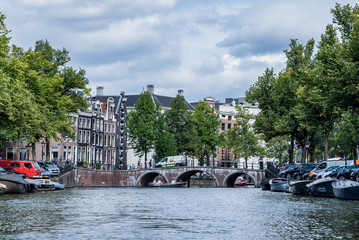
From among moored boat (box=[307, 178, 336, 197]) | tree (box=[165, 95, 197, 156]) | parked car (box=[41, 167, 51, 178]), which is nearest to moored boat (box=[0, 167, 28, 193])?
parked car (box=[41, 167, 51, 178])

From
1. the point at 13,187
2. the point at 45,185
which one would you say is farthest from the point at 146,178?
the point at 13,187

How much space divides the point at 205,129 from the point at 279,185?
37.2 meters

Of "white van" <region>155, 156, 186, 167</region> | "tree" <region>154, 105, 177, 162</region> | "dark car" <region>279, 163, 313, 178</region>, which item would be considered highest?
"tree" <region>154, 105, 177, 162</region>

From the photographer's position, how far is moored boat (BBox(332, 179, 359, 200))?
110 feet

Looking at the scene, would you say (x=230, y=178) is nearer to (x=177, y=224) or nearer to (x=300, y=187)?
(x=300, y=187)

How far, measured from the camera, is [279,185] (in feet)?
179

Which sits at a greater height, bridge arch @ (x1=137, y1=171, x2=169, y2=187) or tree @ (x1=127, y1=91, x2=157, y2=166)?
tree @ (x1=127, y1=91, x2=157, y2=166)

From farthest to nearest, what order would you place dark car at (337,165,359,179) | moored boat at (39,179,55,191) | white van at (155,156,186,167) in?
white van at (155,156,186,167) < moored boat at (39,179,55,191) < dark car at (337,165,359,179)

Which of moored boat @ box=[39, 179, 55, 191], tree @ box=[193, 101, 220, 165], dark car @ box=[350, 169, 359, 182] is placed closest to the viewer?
dark car @ box=[350, 169, 359, 182]

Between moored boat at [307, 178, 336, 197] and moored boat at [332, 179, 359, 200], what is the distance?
110 inches

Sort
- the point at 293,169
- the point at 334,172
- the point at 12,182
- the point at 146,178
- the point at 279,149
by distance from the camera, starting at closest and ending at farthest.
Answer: the point at 12,182
the point at 334,172
the point at 293,169
the point at 146,178
the point at 279,149

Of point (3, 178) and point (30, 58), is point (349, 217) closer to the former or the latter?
point (3, 178)

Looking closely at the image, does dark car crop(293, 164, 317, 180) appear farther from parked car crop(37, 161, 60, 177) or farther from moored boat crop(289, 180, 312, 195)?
parked car crop(37, 161, 60, 177)

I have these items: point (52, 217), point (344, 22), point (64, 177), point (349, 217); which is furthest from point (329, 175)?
point (64, 177)
